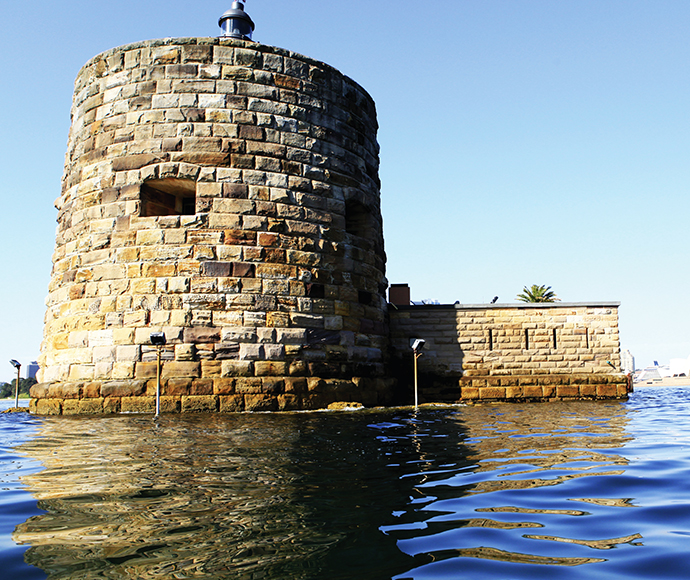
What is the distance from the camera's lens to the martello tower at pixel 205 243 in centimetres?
820

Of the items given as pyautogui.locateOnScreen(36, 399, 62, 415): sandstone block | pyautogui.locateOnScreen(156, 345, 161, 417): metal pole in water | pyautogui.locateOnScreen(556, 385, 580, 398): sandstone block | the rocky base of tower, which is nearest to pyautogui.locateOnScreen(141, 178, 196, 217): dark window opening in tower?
pyautogui.locateOnScreen(156, 345, 161, 417): metal pole in water

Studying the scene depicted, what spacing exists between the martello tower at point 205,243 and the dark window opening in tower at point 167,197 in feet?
0.10

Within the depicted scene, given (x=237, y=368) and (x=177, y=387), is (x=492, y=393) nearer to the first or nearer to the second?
(x=237, y=368)

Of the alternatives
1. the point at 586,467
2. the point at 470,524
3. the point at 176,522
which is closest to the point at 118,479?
the point at 176,522

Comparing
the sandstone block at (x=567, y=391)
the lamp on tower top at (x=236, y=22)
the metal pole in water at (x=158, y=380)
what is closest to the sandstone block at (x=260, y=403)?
the metal pole in water at (x=158, y=380)

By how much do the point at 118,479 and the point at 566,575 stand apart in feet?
8.33

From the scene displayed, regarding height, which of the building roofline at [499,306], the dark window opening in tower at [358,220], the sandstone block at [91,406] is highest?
the dark window opening in tower at [358,220]

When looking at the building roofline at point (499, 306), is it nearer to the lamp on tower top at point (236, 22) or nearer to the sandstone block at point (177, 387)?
the sandstone block at point (177, 387)

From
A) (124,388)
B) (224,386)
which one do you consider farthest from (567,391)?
(124,388)

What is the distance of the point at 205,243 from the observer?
8.42 meters

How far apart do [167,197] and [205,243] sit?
150 centimetres

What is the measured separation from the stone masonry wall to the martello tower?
227 centimetres

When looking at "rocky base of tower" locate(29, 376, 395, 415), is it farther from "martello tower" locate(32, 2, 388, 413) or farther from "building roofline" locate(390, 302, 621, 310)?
"building roofline" locate(390, 302, 621, 310)

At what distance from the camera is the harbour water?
6.14ft
